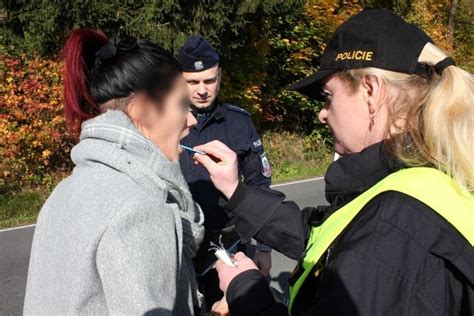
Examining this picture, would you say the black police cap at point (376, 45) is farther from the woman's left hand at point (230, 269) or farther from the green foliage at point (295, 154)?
the green foliage at point (295, 154)

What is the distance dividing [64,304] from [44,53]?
381 inches

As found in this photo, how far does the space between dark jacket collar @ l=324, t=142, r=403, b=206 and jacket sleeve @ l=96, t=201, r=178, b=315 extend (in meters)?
0.59

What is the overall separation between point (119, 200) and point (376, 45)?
92cm

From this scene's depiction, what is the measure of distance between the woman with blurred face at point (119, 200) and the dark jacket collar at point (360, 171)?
0.53 metres

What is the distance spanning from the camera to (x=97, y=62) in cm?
180

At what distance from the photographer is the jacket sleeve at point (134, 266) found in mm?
1459

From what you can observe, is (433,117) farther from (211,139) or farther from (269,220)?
(211,139)

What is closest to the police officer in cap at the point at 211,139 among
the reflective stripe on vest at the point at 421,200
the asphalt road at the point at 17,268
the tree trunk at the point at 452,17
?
the reflective stripe on vest at the point at 421,200

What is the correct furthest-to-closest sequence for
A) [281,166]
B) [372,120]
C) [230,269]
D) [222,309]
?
1. [281,166]
2. [222,309]
3. [230,269]
4. [372,120]

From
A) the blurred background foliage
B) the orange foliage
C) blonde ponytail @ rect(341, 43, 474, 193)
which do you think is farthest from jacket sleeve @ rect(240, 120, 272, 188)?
the orange foliage

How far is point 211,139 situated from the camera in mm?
3176

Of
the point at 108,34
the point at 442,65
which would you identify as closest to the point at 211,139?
the point at 442,65

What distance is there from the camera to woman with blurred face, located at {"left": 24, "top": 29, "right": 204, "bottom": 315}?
4.86ft

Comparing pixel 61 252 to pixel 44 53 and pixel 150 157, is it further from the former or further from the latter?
pixel 44 53
